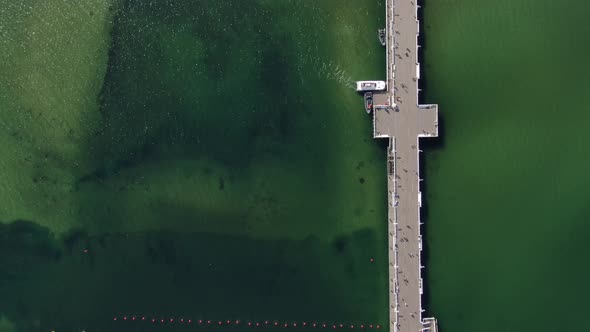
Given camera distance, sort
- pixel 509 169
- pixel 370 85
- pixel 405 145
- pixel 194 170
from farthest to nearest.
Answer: pixel 194 170 < pixel 509 169 < pixel 370 85 < pixel 405 145

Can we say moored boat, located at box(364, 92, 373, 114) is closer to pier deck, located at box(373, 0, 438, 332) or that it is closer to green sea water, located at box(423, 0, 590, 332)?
pier deck, located at box(373, 0, 438, 332)

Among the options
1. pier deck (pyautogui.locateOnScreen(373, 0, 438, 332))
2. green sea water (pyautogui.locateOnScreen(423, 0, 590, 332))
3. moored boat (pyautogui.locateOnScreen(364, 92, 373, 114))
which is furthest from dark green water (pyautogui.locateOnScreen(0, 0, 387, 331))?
green sea water (pyautogui.locateOnScreen(423, 0, 590, 332))

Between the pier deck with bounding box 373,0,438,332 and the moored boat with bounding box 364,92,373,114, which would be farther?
the moored boat with bounding box 364,92,373,114

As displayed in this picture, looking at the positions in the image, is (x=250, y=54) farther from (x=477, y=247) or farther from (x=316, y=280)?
(x=477, y=247)

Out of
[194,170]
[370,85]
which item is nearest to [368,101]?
[370,85]

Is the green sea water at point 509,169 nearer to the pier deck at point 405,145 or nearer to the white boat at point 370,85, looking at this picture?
the pier deck at point 405,145

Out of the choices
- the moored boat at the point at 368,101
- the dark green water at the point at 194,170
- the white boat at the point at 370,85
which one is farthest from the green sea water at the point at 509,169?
the dark green water at the point at 194,170

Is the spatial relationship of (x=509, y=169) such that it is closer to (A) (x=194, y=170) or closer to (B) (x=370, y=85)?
(B) (x=370, y=85)
